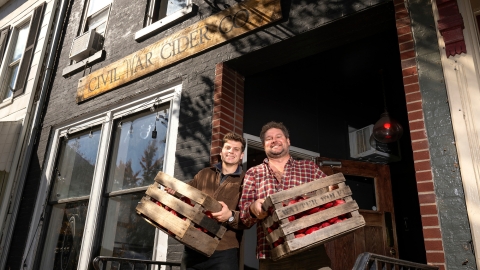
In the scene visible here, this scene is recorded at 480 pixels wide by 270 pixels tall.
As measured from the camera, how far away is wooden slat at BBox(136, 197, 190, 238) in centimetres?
258

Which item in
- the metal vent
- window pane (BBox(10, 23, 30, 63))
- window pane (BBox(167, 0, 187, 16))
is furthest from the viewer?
window pane (BBox(10, 23, 30, 63))

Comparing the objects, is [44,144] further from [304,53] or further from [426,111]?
[426,111]

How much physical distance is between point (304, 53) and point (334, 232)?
251 centimetres

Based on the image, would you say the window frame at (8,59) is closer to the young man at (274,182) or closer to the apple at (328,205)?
the young man at (274,182)

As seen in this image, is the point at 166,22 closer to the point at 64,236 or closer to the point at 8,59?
the point at 64,236

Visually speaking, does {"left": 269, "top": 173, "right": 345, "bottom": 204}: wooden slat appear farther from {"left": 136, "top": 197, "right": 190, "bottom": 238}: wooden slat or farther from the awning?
the awning

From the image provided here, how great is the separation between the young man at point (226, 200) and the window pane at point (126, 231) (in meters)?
1.89

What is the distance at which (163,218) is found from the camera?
2691 mm

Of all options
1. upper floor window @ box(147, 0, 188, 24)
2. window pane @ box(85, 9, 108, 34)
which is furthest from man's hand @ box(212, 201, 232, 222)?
window pane @ box(85, 9, 108, 34)

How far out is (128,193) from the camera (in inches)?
198

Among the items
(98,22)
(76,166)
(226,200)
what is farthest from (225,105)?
(98,22)

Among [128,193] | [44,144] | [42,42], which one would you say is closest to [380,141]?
[128,193]

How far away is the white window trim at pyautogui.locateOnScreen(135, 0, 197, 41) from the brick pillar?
1094 mm

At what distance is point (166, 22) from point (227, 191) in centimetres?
333
